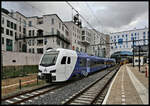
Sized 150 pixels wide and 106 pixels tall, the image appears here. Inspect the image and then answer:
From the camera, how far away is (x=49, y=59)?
1223cm

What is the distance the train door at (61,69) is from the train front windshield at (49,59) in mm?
548

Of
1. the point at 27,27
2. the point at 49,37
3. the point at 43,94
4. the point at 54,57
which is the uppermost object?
the point at 27,27

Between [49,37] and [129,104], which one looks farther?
[49,37]

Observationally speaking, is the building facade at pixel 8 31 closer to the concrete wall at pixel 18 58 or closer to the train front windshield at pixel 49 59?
the concrete wall at pixel 18 58

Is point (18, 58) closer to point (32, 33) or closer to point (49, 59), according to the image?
point (49, 59)

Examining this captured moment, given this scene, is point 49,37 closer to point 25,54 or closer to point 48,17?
point 48,17

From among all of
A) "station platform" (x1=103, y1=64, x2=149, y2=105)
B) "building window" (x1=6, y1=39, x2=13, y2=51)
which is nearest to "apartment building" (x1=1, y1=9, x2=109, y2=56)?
"building window" (x1=6, y1=39, x2=13, y2=51)

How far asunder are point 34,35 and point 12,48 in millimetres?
7506

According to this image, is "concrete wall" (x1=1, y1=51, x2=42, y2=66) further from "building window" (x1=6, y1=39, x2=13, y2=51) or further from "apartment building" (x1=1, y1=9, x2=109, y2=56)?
"building window" (x1=6, y1=39, x2=13, y2=51)

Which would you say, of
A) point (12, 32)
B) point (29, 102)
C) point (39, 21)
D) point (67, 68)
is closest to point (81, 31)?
point (39, 21)

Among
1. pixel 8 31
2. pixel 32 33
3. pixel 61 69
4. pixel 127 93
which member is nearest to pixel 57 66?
pixel 61 69

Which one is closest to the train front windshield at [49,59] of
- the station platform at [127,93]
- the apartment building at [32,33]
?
the station platform at [127,93]

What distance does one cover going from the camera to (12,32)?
138ft

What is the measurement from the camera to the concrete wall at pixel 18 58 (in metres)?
24.0
